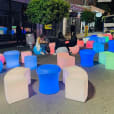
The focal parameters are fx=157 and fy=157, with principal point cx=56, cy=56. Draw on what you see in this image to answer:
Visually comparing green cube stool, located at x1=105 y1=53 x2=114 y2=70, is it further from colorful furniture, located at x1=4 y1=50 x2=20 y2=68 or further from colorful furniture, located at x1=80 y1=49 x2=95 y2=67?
colorful furniture, located at x1=4 y1=50 x2=20 y2=68

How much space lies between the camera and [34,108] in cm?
353

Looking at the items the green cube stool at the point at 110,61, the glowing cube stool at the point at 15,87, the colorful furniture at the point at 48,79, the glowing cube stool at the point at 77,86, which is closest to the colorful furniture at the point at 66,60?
the green cube stool at the point at 110,61

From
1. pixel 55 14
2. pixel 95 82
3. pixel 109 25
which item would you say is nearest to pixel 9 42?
pixel 55 14

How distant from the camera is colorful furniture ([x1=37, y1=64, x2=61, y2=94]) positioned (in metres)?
4.05

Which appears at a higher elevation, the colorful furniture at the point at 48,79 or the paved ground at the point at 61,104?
the colorful furniture at the point at 48,79

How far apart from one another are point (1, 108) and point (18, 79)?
74cm

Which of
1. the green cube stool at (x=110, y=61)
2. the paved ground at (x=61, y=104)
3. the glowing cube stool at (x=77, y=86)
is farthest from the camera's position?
the green cube stool at (x=110, y=61)

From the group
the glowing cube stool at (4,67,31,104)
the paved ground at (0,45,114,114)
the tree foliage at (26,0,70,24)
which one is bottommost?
the paved ground at (0,45,114,114)

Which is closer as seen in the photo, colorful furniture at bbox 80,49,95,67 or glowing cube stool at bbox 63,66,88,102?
glowing cube stool at bbox 63,66,88,102

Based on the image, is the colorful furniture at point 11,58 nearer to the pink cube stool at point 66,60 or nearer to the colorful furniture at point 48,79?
the pink cube stool at point 66,60

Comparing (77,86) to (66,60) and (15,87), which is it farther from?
(66,60)

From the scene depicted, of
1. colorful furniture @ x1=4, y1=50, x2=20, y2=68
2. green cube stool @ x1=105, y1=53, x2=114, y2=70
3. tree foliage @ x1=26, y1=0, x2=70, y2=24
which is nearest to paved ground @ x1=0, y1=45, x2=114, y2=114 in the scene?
green cube stool @ x1=105, y1=53, x2=114, y2=70

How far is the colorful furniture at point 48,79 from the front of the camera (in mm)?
4055

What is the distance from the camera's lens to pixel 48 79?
4137 mm
